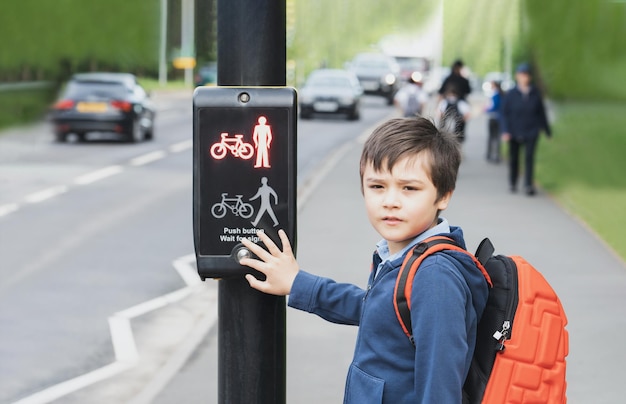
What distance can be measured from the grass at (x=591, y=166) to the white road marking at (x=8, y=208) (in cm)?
677

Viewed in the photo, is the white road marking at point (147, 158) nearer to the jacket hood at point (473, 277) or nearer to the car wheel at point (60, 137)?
the car wheel at point (60, 137)

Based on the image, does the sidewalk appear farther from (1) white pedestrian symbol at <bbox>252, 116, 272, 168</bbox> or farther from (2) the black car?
(2) the black car

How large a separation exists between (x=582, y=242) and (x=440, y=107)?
26.7 ft

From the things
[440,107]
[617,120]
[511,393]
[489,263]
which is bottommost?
[617,120]

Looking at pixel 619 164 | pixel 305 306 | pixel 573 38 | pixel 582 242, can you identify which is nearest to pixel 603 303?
pixel 582 242

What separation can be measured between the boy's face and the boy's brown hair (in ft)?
0.04

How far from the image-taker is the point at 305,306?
9.86ft

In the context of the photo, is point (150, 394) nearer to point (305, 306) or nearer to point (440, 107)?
point (305, 306)

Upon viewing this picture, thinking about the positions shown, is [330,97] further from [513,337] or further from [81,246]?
[513,337]

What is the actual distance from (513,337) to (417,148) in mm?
467

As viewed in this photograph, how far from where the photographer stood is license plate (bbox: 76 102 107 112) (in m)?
26.5

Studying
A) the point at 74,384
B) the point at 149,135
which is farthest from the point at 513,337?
the point at 149,135

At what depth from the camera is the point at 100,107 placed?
87.1ft

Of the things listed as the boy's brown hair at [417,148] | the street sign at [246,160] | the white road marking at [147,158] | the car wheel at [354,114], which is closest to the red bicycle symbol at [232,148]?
the street sign at [246,160]
